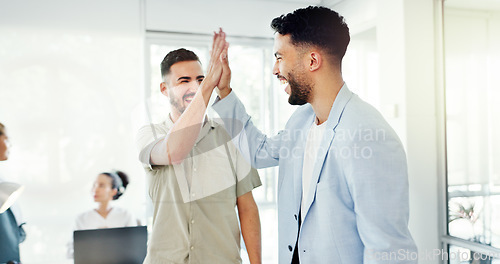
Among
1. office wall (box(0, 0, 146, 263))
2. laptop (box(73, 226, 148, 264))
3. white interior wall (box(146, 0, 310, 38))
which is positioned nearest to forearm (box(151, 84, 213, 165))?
laptop (box(73, 226, 148, 264))

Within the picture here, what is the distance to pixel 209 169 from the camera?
4.92ft

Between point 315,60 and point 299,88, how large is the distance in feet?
0.31

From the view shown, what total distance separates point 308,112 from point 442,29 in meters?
2.02

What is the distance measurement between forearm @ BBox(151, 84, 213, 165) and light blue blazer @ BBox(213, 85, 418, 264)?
30 centimetres

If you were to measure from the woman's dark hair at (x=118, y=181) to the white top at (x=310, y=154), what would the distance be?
8.34ft

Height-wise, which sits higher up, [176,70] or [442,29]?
[442,29]

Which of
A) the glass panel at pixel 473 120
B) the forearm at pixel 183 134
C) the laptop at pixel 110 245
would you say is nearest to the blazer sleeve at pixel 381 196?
the forearm at pixel 183 134

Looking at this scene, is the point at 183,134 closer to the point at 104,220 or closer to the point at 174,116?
the point at 174,116

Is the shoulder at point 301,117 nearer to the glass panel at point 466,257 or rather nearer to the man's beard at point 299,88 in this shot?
the man's beard at point 299,88

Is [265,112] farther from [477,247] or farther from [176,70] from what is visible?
[176,70]

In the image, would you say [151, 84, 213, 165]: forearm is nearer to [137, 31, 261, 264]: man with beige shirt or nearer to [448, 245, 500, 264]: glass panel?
[137, 31, 261, 264]: man with beige shirt

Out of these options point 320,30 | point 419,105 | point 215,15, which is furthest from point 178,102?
point 215,15

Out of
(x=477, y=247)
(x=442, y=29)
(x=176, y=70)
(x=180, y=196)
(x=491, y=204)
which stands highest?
(x=442, y=29)

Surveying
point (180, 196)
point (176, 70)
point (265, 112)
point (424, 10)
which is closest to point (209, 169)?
point (180, 196)
